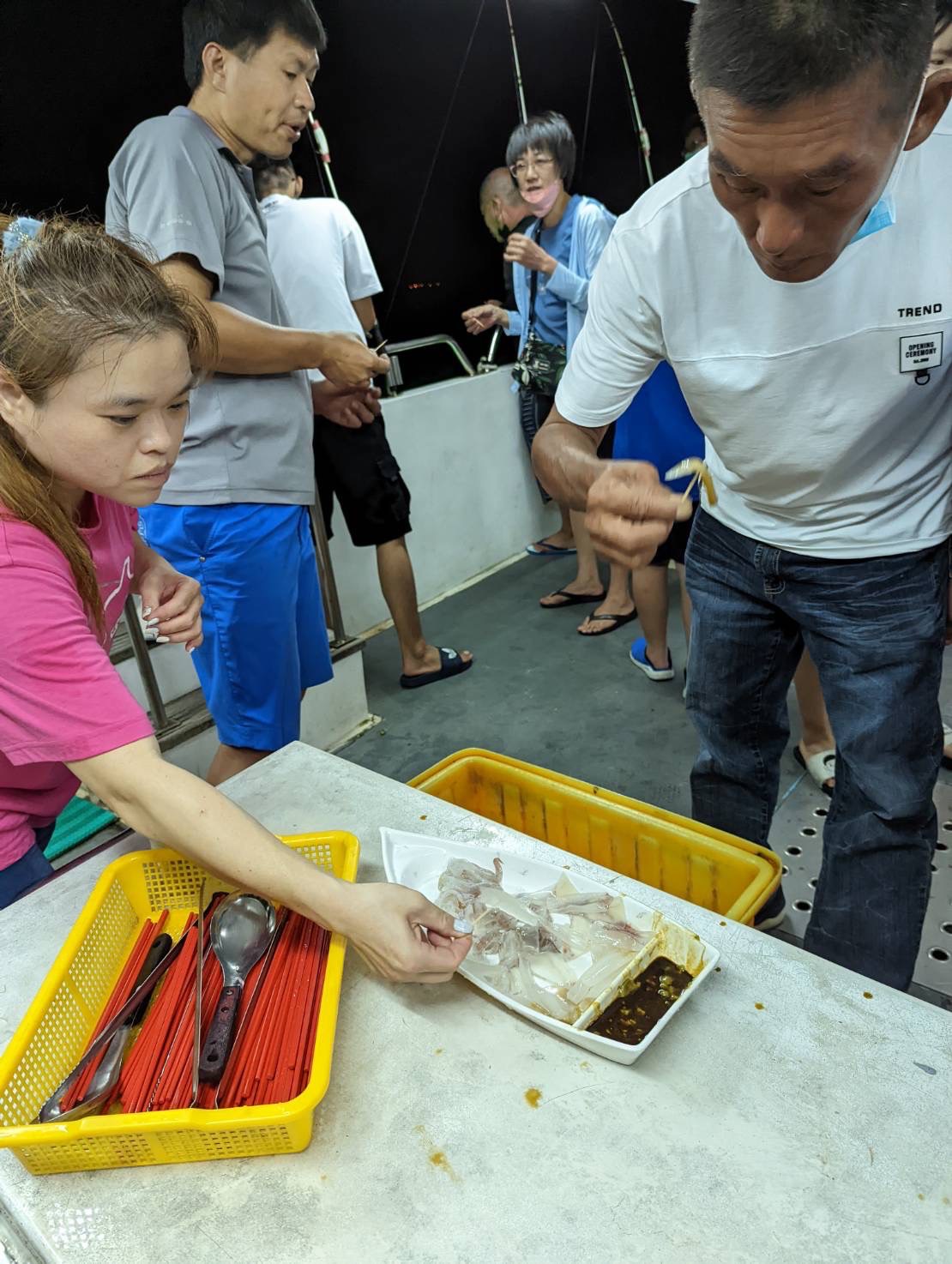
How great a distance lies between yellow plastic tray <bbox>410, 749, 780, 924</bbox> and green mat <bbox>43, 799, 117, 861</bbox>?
1.15 m

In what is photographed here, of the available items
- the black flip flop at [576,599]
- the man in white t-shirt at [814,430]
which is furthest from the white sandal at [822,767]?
the black flip flop at [576,599]

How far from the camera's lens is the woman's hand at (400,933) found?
0.79 metres

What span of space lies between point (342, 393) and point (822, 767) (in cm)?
165

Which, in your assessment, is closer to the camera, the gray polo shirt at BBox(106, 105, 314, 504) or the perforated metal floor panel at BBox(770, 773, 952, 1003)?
the gray polo shirt at BBox(106, 105, 314, 504)

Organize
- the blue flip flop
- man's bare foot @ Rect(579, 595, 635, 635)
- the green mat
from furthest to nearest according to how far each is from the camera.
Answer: the blue flip flop → man's bare foot @ Rect(579, 595, 635, 635) → the green mat

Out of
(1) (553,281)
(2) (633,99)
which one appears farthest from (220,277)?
(2) (633,99)

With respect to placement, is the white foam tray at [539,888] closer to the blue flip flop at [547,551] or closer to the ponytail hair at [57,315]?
the ponytail hair at [57,315]

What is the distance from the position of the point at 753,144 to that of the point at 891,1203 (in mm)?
913

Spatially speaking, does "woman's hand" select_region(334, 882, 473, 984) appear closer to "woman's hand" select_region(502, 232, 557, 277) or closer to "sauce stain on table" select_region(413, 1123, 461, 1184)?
"sauce stain on table" select_region(413, 1123, 461, 1184)

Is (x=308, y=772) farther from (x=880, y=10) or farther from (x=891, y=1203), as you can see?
(x=880, y=10)

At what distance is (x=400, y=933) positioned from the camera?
0.79 metres

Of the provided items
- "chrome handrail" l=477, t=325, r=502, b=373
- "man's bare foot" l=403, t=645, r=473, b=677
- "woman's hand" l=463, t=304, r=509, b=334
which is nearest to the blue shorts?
"man's bare foot" l=403, t=645, r=473, b=677

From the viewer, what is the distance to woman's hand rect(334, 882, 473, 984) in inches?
31.1

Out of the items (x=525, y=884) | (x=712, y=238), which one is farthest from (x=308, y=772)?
(x=712, y=238)
